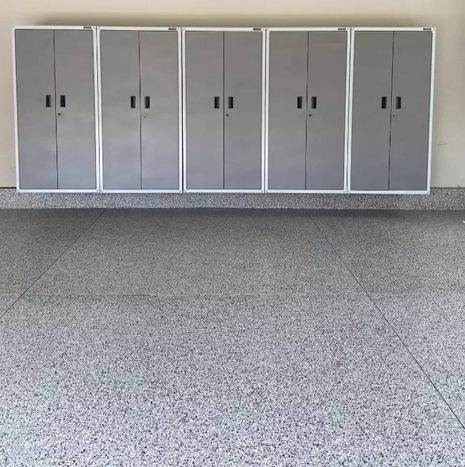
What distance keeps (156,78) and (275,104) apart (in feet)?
5.30

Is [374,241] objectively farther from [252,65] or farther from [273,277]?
[252,65]

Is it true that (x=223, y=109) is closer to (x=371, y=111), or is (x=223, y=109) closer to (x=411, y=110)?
(x=371, y=111)

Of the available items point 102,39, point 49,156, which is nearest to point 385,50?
point 102,39

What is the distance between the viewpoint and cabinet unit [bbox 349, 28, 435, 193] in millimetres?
8008

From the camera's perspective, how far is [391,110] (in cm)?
815

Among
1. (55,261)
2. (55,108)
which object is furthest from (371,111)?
(55,261)

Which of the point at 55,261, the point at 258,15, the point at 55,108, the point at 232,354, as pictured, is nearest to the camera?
the point at 232,354

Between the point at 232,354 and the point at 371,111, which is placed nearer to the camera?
the point at 232,354

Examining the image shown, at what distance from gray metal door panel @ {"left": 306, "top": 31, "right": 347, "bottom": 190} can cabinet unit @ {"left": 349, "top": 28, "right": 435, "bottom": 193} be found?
6.6 inches

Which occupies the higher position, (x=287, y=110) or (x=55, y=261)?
(x=287, y=110)

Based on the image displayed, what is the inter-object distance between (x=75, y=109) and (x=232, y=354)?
5986 millimetres

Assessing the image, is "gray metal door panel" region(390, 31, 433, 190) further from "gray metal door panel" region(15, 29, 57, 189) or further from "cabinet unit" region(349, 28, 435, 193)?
"gray metal door panel" region(15, 29, 57, 189)

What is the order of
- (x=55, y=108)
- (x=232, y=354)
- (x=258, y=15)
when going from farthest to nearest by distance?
1. (x=258, y=15)
2. (x=55, y=108)
3. (x=232, y=354)

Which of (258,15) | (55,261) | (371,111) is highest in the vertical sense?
(258,15)
